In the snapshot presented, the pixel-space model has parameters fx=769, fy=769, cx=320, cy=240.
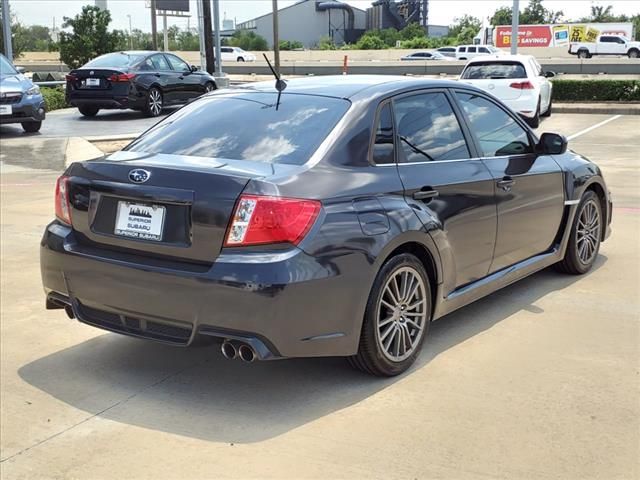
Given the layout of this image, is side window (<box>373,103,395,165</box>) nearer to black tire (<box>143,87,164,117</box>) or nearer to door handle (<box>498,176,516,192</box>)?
door handle (<box>498,176,516,192</box>)

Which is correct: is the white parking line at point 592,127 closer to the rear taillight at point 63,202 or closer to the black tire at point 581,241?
the black tire at point 581,241

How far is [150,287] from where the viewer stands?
358cm

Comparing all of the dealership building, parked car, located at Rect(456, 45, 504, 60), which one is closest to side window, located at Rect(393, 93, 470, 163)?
parked car, located at Rect(456, 45, 504, 60)

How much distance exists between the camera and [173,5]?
221 feet

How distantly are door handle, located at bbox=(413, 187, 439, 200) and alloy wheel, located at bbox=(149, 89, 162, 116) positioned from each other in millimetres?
15260

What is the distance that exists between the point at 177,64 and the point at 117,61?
1605mm

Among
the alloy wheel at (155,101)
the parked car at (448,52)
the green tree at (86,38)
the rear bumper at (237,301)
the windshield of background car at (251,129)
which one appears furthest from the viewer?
the parked car at (448,52)

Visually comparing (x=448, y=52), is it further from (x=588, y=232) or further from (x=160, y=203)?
(x=160, y=203)

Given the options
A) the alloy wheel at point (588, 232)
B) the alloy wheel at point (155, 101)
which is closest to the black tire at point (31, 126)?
the alloy wheel at point (155, 101)

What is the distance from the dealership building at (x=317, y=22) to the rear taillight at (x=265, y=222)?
4627 inches

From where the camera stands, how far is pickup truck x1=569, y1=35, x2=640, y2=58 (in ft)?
191

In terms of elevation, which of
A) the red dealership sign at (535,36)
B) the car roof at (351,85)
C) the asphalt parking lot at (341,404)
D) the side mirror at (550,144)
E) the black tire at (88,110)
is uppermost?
the red dealership sign at (535,36)

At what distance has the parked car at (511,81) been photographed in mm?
16594

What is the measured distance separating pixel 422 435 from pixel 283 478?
2.25 feet
